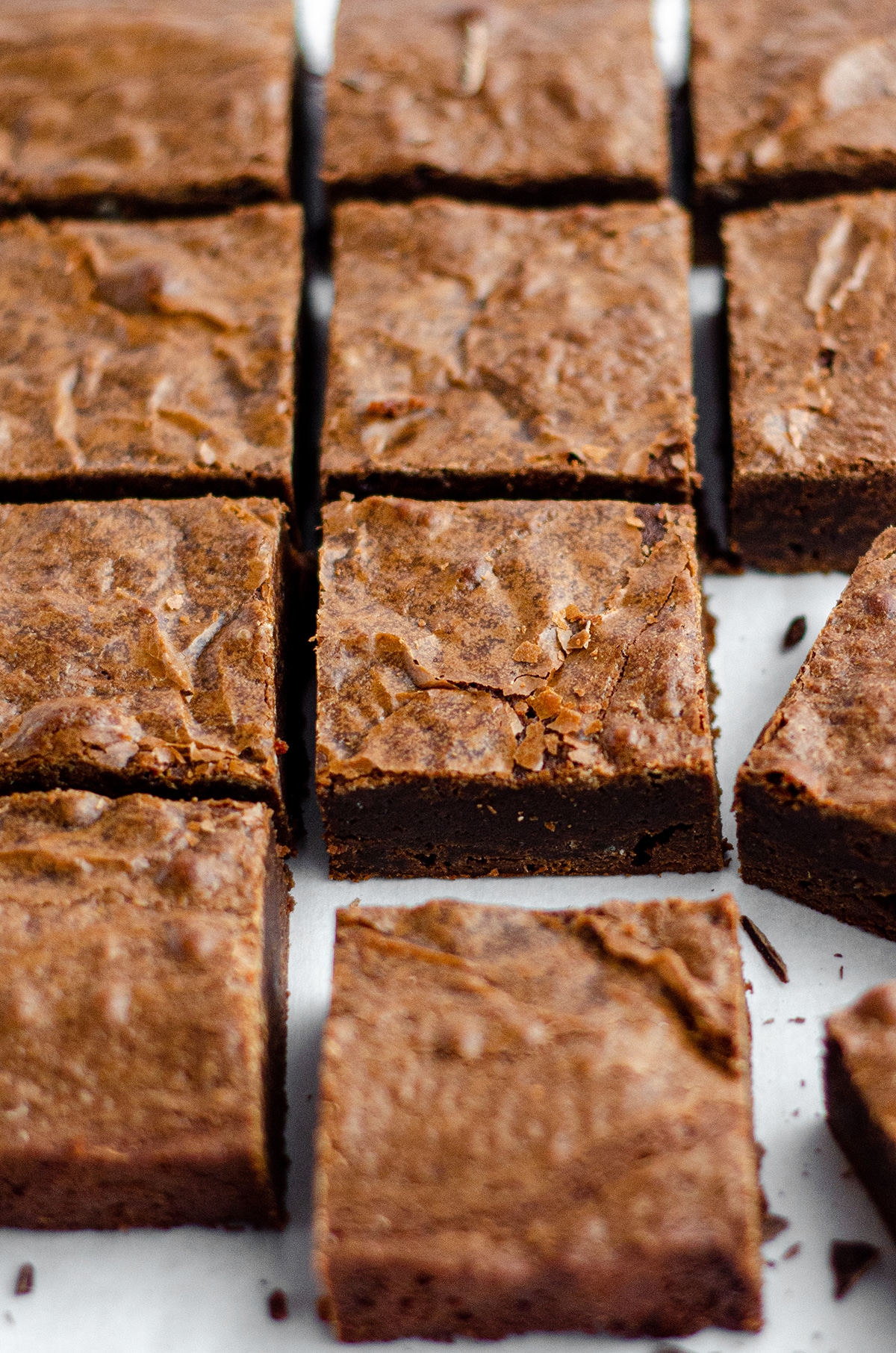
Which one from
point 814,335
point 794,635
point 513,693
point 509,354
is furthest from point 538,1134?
point 814,335

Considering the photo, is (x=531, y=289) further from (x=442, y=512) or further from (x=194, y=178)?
(x=194, y=178)

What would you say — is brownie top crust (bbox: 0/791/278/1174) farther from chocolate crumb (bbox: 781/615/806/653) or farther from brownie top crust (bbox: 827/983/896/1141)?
chocolate crumb (bbox: 781/615/806/653)

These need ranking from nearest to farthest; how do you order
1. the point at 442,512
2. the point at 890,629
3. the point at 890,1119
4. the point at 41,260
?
1. the point at 890,1119
2. the point at 890,629
3. the point at 442,512
4. the point at 41,260

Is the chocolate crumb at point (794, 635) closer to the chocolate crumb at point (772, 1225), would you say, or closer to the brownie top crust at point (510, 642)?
the brownie top crust at point (510, 642)

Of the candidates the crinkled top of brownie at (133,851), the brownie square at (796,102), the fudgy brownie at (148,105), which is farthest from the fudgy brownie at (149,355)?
the brownie square at (796,102)

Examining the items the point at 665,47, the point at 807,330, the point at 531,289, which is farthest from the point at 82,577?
the point at 665,47

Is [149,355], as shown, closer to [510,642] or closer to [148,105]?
[148,105]
